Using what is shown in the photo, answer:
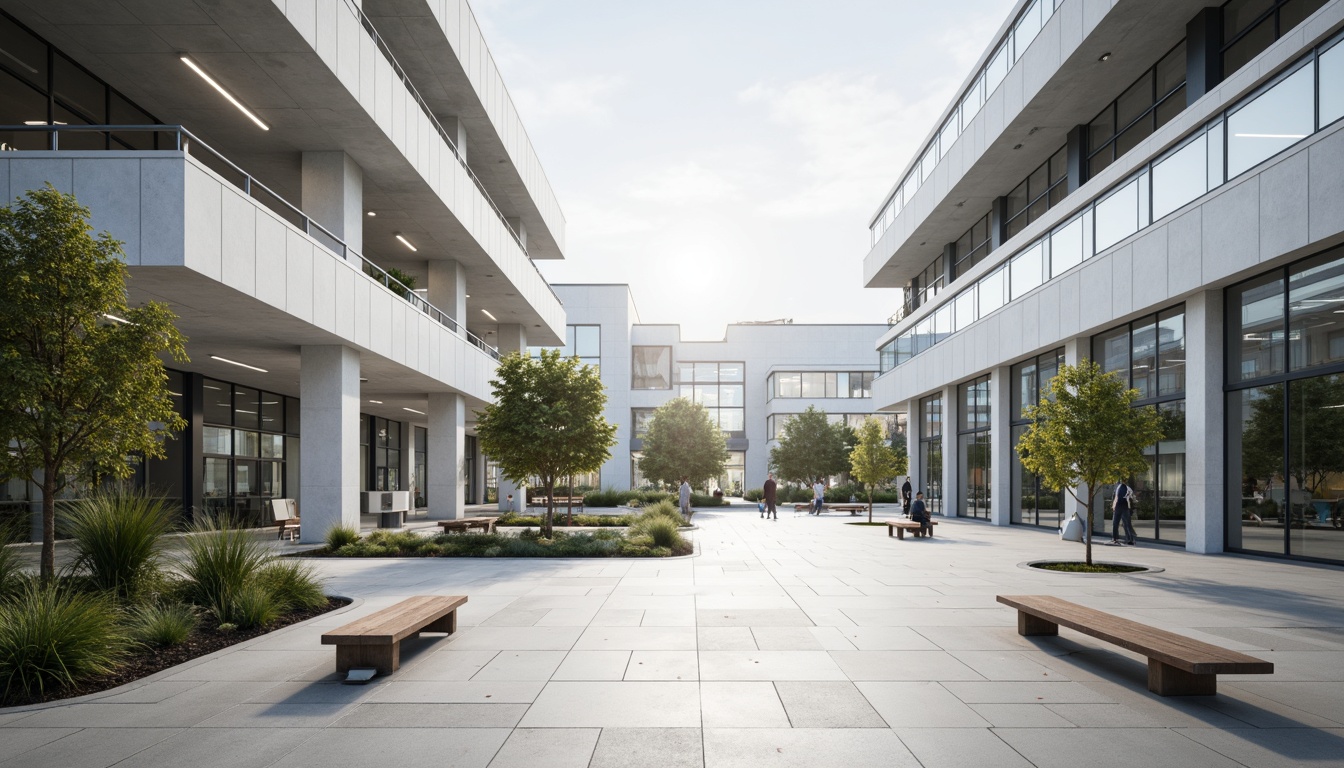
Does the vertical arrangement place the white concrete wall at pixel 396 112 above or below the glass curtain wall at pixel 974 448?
above

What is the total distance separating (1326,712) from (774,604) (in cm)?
597

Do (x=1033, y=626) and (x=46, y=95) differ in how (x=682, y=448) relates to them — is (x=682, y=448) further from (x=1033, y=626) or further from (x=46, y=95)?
(x=1033, y=626)

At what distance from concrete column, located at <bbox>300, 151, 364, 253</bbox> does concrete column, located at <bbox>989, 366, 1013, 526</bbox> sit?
813 inches

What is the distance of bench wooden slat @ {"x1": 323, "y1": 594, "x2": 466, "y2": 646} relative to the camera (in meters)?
6.84

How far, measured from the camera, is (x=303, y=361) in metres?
19.5

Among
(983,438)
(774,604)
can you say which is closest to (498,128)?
(983,438)

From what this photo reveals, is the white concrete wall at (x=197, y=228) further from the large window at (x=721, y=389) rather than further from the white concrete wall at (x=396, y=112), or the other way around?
the large window at (x=721, y=389)

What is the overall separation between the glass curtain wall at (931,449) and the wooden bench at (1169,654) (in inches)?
1153

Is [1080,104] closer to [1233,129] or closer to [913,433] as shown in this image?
[1233,129]

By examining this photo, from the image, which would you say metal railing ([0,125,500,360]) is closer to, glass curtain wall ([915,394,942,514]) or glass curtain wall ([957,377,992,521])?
glass curtain wall ([957,377,992,521])

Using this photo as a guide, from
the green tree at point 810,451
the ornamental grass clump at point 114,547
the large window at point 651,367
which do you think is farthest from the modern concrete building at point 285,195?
the large window at point 651,367

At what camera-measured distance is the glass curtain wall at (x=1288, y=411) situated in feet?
47.3

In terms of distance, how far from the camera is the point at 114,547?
8.77 metres

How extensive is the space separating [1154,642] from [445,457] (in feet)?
81.7
